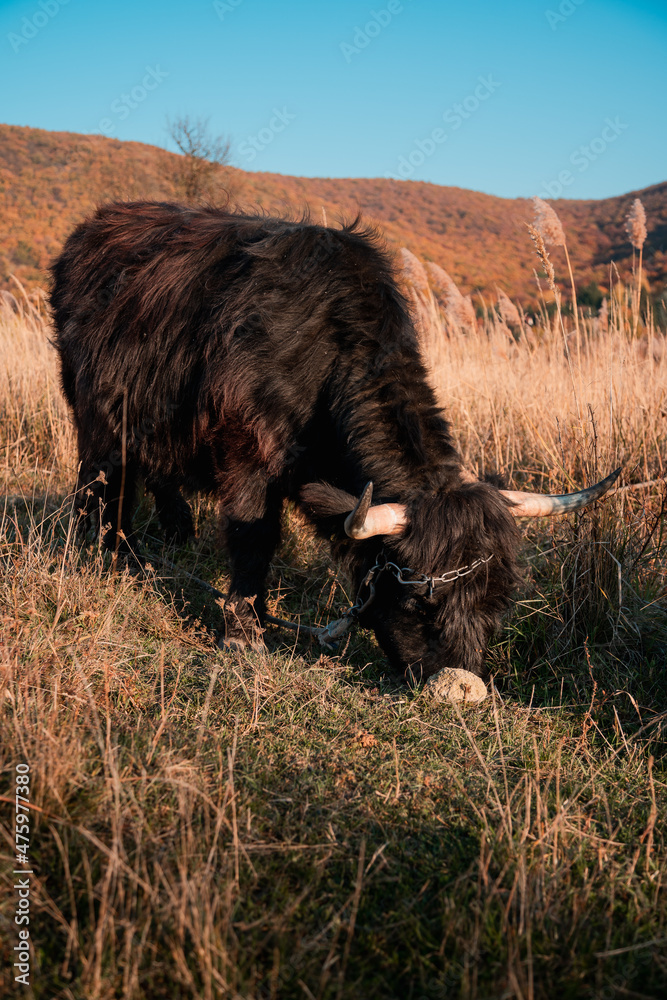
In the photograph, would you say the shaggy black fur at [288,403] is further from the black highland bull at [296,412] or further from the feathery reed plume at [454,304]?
the feathery reed plume at [454,304]

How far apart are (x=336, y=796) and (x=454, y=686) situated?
84cm

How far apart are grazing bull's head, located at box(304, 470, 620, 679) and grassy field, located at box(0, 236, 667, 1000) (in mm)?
280

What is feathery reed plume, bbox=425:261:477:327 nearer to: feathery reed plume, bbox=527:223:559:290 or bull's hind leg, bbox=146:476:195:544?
feathery reed plume, bbox=527:223:559:290

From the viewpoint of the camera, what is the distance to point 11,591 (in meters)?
3.32

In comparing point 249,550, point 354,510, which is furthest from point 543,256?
point 249,550

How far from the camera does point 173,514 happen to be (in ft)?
17.5

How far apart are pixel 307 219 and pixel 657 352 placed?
229 inches

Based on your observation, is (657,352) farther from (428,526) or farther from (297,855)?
(297,855)

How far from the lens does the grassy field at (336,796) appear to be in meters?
1.71

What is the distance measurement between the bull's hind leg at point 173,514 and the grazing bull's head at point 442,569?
2467 mm

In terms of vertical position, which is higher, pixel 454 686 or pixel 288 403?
pixel 288 403

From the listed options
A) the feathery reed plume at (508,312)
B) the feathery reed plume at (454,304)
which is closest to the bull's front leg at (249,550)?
the feathery reed plume at (508,312)

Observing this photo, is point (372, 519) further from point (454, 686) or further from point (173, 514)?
point (173, 514)

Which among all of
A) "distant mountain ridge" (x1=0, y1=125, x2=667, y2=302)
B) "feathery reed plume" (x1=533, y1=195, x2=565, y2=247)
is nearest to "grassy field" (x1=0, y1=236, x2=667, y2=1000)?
"feathery reed plume" (x1=533, y1=195, x2=565, y2=247)
